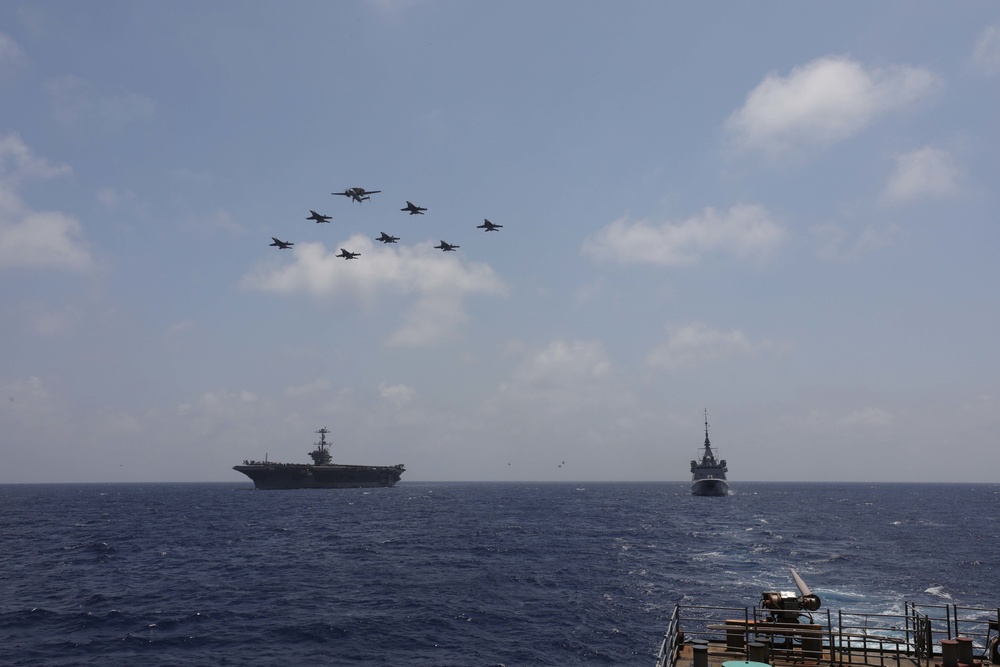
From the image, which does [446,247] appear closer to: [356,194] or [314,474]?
[356,194]

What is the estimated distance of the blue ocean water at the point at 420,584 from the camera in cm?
3045

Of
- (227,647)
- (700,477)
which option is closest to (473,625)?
(227,647)

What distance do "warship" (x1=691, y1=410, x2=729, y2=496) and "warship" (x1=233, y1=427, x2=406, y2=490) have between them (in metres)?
89.4

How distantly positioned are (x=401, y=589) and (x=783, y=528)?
2350 inches

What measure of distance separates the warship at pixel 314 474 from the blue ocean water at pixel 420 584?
78.1m

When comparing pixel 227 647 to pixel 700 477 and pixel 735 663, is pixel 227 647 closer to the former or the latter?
pixel 735 663

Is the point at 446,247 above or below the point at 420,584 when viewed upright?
above

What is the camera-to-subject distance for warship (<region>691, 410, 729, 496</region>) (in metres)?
145

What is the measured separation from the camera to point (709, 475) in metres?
152

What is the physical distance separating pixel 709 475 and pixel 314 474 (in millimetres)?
101020

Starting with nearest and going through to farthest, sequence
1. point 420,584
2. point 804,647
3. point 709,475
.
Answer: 1. point 804,647
2. point 420,584
3. point 709,475

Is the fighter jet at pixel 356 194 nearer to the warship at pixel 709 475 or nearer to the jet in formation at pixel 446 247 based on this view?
the jet in formation at pixel 446 247

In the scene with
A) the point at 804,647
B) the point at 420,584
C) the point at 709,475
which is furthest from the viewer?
the point at 709,475

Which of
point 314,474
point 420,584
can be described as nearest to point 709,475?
point 314,474
